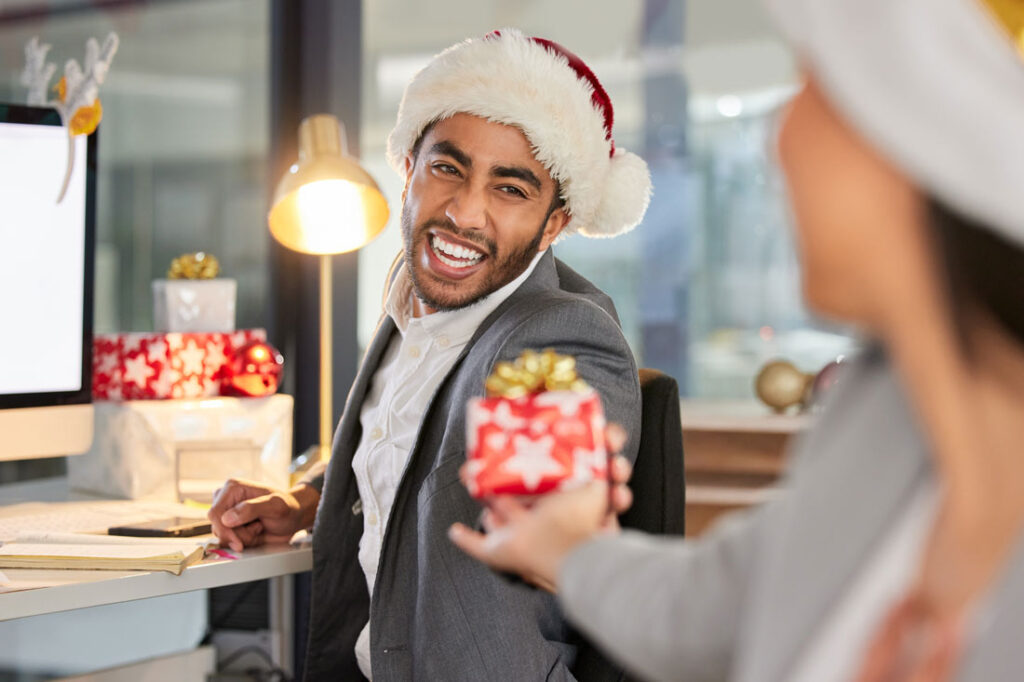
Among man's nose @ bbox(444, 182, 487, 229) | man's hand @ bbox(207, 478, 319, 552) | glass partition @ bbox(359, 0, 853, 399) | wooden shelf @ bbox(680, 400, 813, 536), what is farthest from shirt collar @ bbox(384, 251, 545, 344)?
glass partition @ bbox(359, 0, 853, 399)

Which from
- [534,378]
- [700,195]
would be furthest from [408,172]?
[700,195]

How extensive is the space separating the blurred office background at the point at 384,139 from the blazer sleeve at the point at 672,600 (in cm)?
177

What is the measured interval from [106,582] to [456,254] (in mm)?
655

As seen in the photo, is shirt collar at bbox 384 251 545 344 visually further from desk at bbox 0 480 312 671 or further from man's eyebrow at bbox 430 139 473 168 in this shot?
desk at bbox 0 480 312 671

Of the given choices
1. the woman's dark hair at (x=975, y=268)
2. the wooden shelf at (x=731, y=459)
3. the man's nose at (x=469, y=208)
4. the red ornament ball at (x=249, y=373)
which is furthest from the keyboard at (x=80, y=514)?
the wooden shelf at (x=731, y=459)

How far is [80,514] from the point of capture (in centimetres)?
177

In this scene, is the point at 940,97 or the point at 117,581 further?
the point at 117,581

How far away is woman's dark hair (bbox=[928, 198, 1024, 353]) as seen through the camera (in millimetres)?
616

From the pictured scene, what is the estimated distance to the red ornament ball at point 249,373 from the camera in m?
2.07

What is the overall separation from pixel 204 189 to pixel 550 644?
167 centimetres

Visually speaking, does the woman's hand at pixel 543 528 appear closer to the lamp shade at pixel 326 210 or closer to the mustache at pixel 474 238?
the mustache at pixel 474 238

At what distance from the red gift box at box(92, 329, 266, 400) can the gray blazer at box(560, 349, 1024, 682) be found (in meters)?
1.42

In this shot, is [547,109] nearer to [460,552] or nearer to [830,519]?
[460,552]

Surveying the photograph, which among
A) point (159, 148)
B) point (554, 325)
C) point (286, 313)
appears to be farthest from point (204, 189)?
point (554, 325)
